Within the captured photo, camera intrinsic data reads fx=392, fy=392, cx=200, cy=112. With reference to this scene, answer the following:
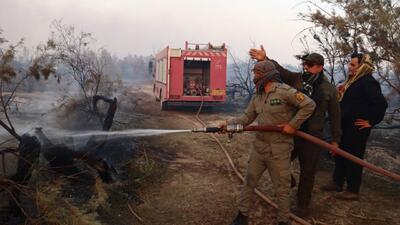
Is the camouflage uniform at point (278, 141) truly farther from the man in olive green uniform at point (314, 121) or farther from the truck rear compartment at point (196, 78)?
the truck rear compartment at point (196, 78)

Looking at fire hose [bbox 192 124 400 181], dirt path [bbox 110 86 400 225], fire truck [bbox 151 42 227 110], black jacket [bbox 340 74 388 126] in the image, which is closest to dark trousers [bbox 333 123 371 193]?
black jacket [bbox 340 74 388 126]

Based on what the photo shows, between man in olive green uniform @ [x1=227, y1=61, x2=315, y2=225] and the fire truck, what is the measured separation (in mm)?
10447

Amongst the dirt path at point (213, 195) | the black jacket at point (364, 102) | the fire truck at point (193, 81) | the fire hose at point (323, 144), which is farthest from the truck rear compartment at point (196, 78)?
the fire hose at point (323, 144)

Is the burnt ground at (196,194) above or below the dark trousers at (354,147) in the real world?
below

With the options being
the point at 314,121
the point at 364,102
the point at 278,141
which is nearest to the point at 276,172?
the point at 278,141

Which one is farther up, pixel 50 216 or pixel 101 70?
pixel 101 70

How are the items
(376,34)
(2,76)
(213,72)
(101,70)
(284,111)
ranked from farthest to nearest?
(213,72)
(101,70)
(376,34)
(2,76)
(284,111)

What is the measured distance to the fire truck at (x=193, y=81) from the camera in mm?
14664

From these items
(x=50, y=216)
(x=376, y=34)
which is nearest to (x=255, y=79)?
(x=50, y=216)

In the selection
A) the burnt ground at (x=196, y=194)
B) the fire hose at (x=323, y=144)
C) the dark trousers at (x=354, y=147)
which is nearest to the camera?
the fire hose at (x=323, y=144)

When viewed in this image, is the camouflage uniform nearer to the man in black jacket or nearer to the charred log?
the man in black jacket

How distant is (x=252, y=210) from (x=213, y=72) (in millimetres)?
10311

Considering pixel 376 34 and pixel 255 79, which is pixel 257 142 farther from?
pixel 376 34

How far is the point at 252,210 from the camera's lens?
5.08m
